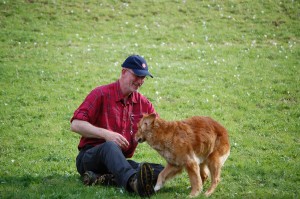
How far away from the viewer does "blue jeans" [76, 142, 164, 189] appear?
6336mm

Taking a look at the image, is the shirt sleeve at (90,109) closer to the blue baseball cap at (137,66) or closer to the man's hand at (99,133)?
the man's hand at (99,133)

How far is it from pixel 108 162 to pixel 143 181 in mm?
733

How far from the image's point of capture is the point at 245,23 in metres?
22.2

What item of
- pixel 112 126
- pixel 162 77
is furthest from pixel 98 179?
pixel 162 77

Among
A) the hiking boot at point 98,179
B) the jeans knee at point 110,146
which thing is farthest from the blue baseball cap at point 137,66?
the hiking boot at point 98,179

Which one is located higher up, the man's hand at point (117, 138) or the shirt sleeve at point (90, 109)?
the shirt sleeve at point (90, 109)

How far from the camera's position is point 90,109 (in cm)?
700

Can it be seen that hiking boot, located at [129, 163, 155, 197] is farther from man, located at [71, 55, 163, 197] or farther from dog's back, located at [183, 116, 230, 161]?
dog's back, located at [183, 116, 230, 161]

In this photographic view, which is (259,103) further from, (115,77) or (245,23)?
(245,23)

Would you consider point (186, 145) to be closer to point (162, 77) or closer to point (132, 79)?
point (132, 79)

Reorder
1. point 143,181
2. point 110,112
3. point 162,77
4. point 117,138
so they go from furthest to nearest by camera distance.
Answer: point 162,77
point 110,112
point 117,138
point 143,181

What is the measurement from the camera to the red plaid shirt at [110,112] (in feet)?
23.1

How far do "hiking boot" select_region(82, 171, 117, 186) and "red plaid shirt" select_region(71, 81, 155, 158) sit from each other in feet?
1.70

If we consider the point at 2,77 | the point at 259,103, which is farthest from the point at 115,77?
the point at 259,103
